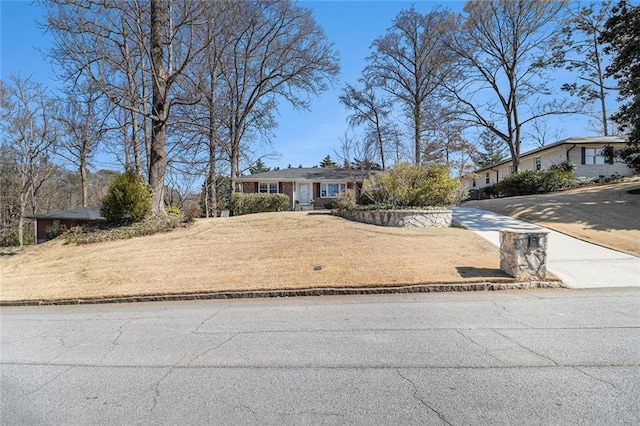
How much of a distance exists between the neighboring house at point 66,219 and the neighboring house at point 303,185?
33.3 feet

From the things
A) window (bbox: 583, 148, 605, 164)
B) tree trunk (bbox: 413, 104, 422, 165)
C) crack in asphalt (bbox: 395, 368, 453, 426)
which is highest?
tree trunk (bbox: 413, 104, 422, 165)

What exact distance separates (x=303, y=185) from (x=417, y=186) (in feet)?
52.2

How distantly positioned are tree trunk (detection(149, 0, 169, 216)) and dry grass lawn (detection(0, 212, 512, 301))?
8.74ft

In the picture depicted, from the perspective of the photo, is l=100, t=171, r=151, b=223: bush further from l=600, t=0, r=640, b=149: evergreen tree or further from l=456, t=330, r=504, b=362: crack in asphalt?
l=600, t=0, r=640, b=149: evergreen tree

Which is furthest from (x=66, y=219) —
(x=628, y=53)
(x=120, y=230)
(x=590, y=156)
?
(x=590, y=156)

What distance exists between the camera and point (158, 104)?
48.5ft

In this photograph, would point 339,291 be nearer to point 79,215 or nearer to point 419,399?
point 419,399

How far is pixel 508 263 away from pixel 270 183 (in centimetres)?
2242

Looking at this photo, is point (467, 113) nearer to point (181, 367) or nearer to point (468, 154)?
point (468, 154)

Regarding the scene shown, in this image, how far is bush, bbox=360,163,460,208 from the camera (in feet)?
45.4

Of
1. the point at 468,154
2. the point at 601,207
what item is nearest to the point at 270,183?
the point at 468,154

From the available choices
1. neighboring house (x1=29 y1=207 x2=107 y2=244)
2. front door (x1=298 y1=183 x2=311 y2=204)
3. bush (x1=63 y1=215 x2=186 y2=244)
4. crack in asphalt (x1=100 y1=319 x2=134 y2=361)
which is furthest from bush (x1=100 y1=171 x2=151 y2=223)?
front door (x1=298 y1=183 x2=311 y2=204)

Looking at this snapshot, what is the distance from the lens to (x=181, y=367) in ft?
11.7

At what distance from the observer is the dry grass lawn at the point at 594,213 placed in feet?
34.7
